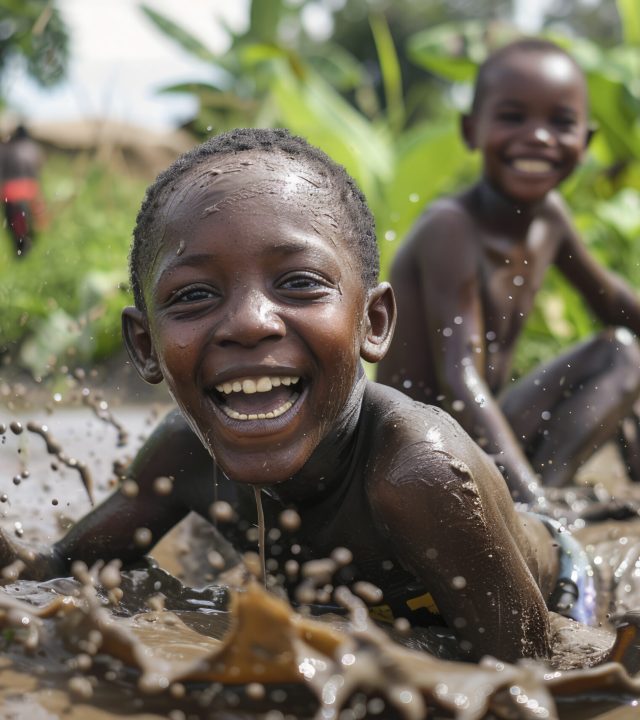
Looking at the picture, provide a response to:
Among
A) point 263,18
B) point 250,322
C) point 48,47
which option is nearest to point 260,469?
point 250,322

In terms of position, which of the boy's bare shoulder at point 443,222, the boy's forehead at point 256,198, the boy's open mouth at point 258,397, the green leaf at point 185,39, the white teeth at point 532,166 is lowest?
the boy's open mouth at point 258,397

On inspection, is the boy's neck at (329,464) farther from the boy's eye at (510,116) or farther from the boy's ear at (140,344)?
the boy's eye at (510,116)

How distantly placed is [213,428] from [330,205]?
46 cm

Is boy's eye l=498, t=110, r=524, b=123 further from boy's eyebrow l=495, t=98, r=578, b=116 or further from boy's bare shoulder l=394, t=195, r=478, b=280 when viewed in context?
boy's bare shoulder l=394, t=195, r=478, b=280

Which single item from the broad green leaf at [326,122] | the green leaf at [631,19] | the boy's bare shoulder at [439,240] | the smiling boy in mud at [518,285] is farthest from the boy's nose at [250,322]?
the green leaf at [631,19]

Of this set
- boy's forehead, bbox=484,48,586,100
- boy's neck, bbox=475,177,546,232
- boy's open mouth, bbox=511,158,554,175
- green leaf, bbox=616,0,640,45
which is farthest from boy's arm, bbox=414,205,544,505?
green leaf, bbox=616,0,640,45

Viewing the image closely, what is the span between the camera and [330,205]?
6.45 feet

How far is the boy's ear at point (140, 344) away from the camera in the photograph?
2.11 meters

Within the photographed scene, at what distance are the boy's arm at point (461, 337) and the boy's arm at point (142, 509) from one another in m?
1.05

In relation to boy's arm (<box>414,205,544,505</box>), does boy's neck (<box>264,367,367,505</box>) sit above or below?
below

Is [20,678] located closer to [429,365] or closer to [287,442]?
[287,442]

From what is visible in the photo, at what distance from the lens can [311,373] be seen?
6.10ft

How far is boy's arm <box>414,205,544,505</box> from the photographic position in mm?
3166

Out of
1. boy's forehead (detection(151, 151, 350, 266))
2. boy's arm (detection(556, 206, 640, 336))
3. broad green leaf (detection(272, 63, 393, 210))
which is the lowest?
boy's forehead (detection(151, 151, 350, 266))
